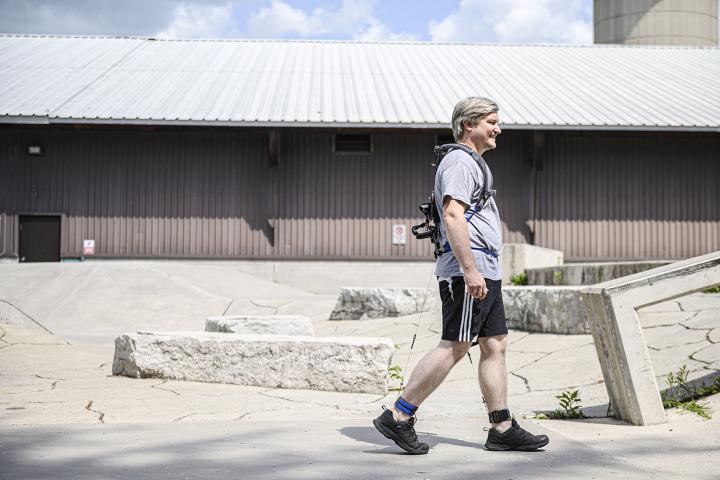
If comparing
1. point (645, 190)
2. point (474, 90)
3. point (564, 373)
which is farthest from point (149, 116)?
point (564, 373)

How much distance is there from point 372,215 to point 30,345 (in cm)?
998

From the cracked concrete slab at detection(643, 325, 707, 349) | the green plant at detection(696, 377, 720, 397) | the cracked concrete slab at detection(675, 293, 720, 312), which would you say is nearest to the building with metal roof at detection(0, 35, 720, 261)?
the cracked concrete slab at detection(675, 293, 720, 312)

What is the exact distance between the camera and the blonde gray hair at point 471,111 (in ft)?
13.0

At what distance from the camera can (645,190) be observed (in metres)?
17.2

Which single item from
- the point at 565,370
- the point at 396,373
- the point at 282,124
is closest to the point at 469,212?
the point at 565,370

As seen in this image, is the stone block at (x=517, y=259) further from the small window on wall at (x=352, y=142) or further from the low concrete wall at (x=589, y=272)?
the small window on wall at (x=352, y=142)

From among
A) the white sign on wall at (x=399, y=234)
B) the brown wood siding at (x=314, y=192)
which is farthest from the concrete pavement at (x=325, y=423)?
the brown wood siding at (x=314, y=192)

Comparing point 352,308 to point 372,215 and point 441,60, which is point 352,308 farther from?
point 441,60

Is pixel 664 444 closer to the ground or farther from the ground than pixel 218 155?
closer to the ground

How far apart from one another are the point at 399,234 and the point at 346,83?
3.98m

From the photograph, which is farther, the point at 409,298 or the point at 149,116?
the point at 149,116

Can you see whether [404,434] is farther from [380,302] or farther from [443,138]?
[443,138]

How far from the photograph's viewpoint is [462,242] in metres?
3.69

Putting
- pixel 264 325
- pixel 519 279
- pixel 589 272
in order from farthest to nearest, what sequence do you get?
pixel 519 279, pixel 589 272, pixel 264 325
